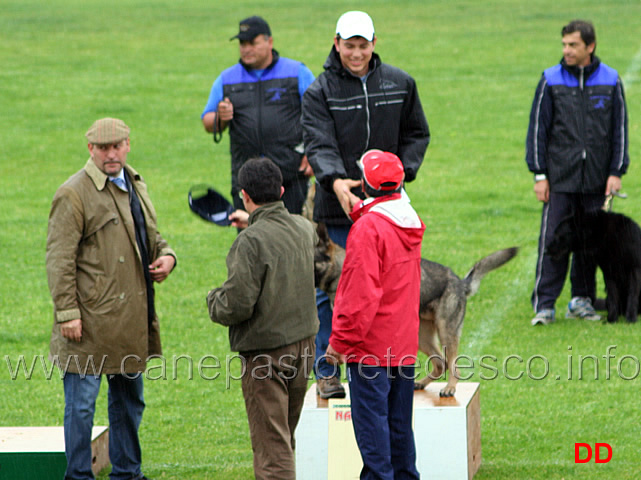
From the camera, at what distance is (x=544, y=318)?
32.1 ft

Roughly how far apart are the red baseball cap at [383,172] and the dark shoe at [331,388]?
151 cm

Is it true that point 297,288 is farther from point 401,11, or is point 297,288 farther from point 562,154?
point 401,11

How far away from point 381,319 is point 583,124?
191 inches

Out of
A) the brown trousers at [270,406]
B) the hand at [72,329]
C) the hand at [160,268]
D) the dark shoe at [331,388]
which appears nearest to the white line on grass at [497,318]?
the dark shoe at [331,388]

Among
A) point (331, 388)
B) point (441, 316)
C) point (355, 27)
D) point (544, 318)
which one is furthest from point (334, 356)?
point (544, 318)

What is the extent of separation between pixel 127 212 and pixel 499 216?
31.4 ft

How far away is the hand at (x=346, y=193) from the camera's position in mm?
6020

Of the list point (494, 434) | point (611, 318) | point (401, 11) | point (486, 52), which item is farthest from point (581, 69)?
point (401, 11)

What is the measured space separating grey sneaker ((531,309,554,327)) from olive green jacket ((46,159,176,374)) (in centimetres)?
479

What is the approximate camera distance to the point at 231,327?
557cm

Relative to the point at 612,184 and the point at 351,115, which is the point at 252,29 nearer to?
the point at 351,115

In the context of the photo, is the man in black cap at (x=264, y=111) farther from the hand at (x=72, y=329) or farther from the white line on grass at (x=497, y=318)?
the hand at (x=72, y=329)

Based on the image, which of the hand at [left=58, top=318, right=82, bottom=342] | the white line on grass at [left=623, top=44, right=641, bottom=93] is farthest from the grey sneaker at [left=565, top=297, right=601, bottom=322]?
the white line on grass at [left=623, top=44, right=641, bottom=93]

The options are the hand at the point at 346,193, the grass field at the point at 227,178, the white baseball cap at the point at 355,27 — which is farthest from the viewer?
A: the grass field at the point at 227,178
